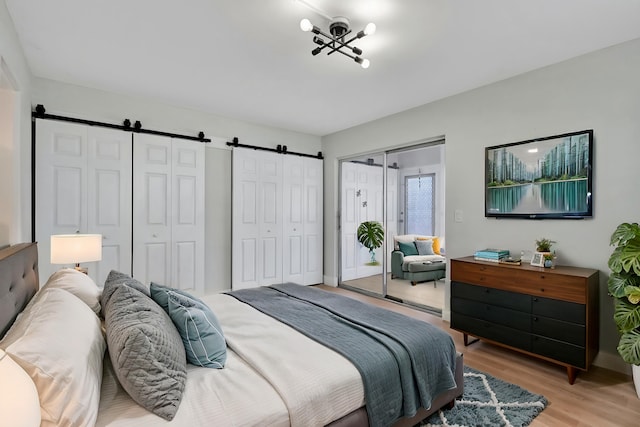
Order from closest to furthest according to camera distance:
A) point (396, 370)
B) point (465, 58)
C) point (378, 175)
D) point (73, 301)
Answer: point (73, 301), point (396, 370), point (465, 58), point (378, 175)

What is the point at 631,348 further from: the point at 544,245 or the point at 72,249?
the point at 72,249

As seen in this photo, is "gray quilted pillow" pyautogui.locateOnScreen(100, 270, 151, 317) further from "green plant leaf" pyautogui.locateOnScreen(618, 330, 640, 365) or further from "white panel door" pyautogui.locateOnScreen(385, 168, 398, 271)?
"white panel door" pyautogui.locateOnScreen(385, 168, 398, 271)

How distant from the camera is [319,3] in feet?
6.54

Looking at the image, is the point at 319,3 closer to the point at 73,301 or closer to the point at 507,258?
the point at 73,301

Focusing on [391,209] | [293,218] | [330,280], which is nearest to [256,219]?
[293,218]

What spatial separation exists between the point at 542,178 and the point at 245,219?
139 inches

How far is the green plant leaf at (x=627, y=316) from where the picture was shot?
1.93 meters

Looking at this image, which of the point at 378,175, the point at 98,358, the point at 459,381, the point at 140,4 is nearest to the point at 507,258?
the point at 459,381

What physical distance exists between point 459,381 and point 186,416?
168 cm

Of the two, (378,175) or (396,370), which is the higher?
(378,175)

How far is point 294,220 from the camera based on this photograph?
16.5ft

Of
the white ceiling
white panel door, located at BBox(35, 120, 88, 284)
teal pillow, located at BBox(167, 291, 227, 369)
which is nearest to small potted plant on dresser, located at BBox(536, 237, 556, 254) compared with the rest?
the white ceiling

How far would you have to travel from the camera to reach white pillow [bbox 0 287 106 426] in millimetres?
911

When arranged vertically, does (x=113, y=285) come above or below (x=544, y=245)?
below
